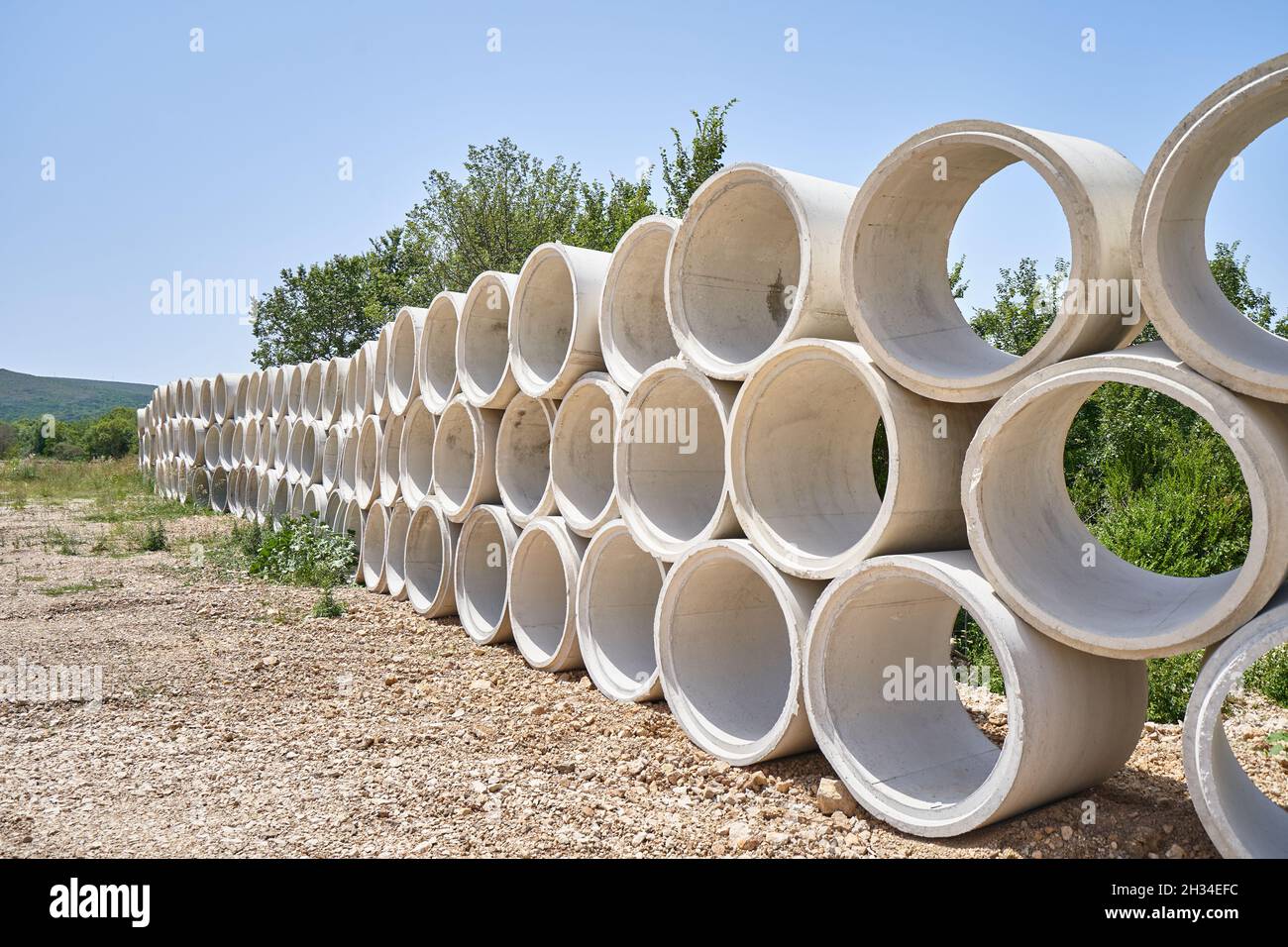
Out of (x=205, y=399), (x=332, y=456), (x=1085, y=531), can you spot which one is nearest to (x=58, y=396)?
(x=205, y=399)

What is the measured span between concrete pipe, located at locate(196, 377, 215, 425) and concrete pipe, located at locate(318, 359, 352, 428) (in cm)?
650

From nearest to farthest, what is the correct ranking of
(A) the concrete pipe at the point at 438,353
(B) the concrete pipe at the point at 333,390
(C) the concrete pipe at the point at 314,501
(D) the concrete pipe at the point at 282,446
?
(A) the concrete pipe at the point at 438,353, (C) the concrete pipe at the point at 314,501, (B) the concrete pipe at the point at 333,390, (D) the concrete pipe at the point at 282,446

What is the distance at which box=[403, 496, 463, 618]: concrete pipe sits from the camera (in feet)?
23.5

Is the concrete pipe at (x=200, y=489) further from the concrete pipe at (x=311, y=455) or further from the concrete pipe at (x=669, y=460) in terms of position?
the concrete pipe at (x=669, y=460)

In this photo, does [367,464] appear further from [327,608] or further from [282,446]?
[282,446]

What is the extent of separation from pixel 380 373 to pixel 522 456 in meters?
2.88

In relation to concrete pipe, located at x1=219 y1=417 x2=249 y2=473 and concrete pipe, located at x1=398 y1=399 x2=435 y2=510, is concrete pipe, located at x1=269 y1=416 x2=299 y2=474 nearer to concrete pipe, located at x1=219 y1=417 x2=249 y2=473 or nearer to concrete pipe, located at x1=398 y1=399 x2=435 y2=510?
concrete pipe, located at x1=219 y1=417 x2=249 y2=473

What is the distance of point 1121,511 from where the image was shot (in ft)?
24.2

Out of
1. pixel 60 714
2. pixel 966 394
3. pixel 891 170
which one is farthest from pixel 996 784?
pixel 60 714

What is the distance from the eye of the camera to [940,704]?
4.07 meters

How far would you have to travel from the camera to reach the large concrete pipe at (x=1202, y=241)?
2.52 metres

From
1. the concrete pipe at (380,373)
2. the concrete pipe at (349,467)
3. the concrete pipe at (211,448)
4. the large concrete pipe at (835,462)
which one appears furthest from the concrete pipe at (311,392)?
the large concrete pipe at (835,462)

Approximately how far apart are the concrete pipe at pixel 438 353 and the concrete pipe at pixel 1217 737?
580 cm

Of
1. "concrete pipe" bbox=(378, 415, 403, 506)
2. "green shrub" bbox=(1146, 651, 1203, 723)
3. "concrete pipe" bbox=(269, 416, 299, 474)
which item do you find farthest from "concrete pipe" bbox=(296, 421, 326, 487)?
"green shrub" bbox=(1146, 651, 1203, 723)
